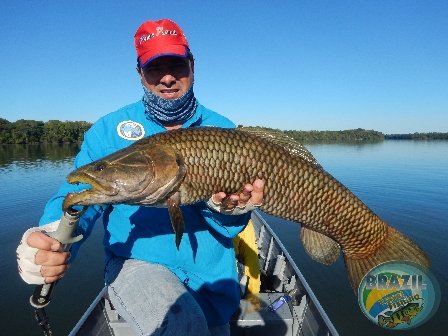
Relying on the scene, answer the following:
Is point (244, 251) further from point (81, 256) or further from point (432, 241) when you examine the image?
point (432, 241)

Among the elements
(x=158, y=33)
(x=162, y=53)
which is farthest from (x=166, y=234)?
(x=158, y=33)

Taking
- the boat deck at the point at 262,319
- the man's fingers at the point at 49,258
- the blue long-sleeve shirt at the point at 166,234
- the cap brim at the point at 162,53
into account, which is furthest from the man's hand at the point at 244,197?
the boat deck at the point at 262,319

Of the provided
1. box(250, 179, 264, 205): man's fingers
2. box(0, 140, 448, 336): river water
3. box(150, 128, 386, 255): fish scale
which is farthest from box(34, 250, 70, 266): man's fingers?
box(0, 140, 448, 336): river water

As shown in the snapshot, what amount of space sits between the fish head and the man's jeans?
649 millimetres

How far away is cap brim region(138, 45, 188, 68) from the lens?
2.91 m

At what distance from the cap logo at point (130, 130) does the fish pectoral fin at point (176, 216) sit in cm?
95

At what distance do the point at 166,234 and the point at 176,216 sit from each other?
549 millimetres

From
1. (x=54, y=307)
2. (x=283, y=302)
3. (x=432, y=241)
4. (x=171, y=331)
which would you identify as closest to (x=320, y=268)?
(x=432, y=241)

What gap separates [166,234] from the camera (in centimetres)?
275

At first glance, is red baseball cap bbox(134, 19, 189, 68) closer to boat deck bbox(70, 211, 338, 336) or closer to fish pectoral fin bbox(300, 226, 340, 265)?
fish pectoral fin bbox(300, 226, 340, 265)

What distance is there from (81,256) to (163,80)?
10025 millimetres

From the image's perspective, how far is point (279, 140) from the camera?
109 inches

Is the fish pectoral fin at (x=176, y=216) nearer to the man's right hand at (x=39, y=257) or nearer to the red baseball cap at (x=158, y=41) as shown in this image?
the man's right hand at (x=39, y=257)

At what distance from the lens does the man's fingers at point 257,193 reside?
8.38ft
